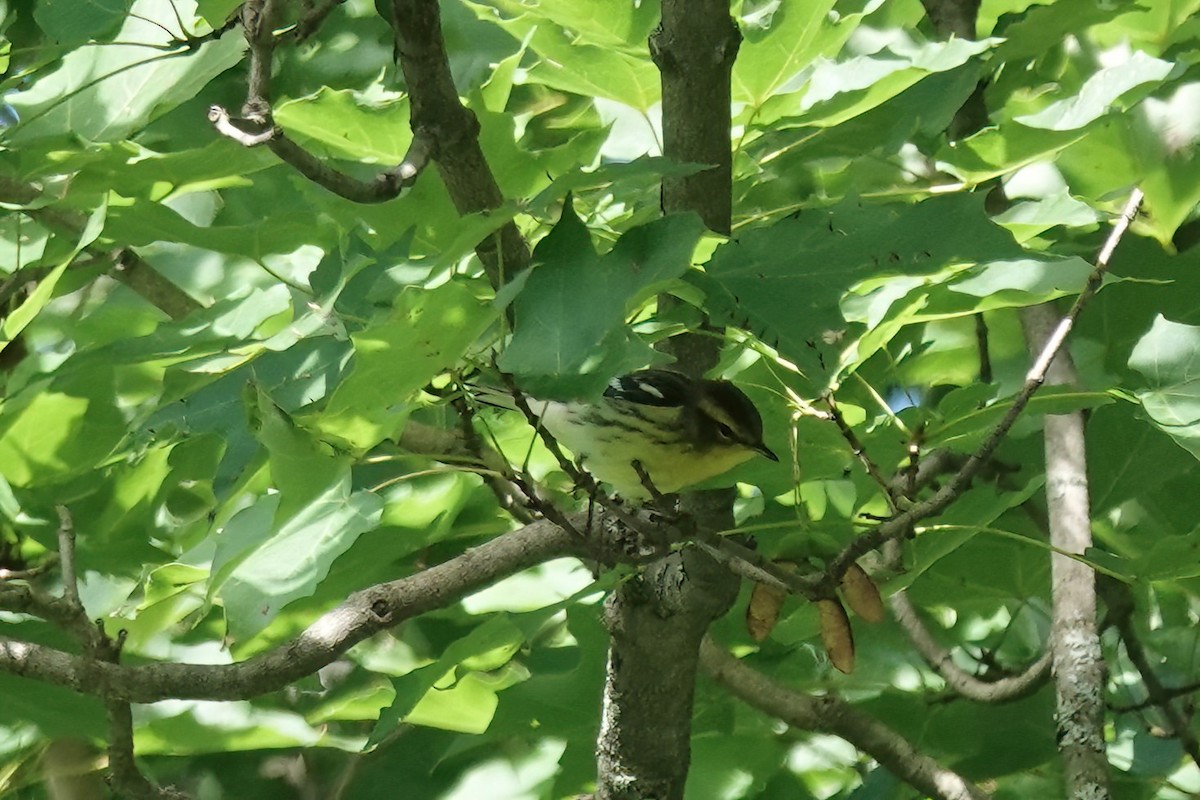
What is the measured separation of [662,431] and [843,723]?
462 mm

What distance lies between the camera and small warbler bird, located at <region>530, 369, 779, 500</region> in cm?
158

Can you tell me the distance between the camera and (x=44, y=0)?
1.28 m

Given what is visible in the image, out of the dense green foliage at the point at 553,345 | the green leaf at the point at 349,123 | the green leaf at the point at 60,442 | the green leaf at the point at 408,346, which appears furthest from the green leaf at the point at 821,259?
the green leaf at the point at 60,442

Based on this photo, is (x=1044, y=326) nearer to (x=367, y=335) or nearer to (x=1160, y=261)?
(x=1160, y=261)

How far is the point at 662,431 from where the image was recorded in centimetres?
172

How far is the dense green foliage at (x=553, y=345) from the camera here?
3.59ft

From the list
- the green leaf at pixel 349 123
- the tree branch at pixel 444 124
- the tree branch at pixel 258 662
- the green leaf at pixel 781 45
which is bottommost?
the tree branch at pixel 258 662

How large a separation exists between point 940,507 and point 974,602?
2.70 feet

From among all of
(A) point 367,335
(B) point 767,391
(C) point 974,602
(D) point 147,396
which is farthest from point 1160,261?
(D) point 147,396

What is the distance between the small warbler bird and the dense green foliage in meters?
0.06

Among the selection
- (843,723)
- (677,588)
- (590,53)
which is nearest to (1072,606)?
(843,723)

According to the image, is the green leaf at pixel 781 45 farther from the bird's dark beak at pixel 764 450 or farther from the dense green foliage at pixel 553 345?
the bird's dark beak at pixel 764 450

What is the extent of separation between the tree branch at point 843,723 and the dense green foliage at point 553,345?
8 centimetres

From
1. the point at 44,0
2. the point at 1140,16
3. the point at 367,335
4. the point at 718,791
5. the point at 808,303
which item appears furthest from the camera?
the point at 718,791
